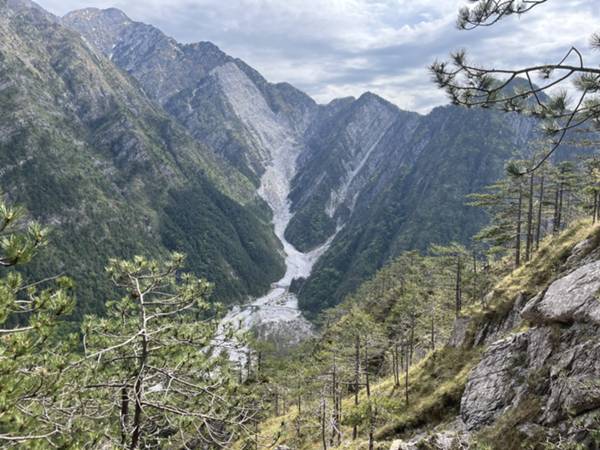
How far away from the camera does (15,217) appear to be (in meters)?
5.18

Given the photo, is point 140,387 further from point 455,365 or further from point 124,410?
point 455,365

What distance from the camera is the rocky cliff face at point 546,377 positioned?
12.6m

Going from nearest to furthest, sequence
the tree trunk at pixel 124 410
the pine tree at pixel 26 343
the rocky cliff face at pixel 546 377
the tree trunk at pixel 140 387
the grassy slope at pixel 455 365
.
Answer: the pine tree at pixel 26 343
the tree trunk at pixel 140 387
the tree trunk at pixel 124 410
the rocky cliff face at pixel 546 377
the grassy slope at pixel 455 365

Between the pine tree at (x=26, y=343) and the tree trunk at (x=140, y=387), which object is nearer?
the pine tree at (x=26, y=343)

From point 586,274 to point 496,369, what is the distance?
6793 millimetres

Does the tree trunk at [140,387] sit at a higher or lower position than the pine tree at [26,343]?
lower

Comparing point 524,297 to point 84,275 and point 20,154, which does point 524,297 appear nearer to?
point 84,275

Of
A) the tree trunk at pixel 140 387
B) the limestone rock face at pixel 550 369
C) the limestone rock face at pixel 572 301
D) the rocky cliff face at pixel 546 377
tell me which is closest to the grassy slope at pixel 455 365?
the rocky cliff face at pixel 546 377

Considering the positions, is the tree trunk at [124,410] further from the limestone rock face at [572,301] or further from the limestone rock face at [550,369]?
the limestone rock face at [572,301]

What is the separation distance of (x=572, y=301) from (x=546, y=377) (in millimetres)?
3361

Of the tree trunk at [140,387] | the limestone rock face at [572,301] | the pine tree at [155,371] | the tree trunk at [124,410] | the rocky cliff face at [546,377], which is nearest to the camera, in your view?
the tree trunk at [140,387]

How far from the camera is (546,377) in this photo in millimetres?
16000

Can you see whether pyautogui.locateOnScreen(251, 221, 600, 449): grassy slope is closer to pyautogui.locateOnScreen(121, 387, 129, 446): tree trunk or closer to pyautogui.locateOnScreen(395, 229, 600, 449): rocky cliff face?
pyautogui.locateOnScreen(395, 229, 600, 449): rocky cliff face

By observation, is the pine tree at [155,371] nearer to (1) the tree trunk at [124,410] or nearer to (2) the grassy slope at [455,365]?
(1) the tree trunk at [124,410]
